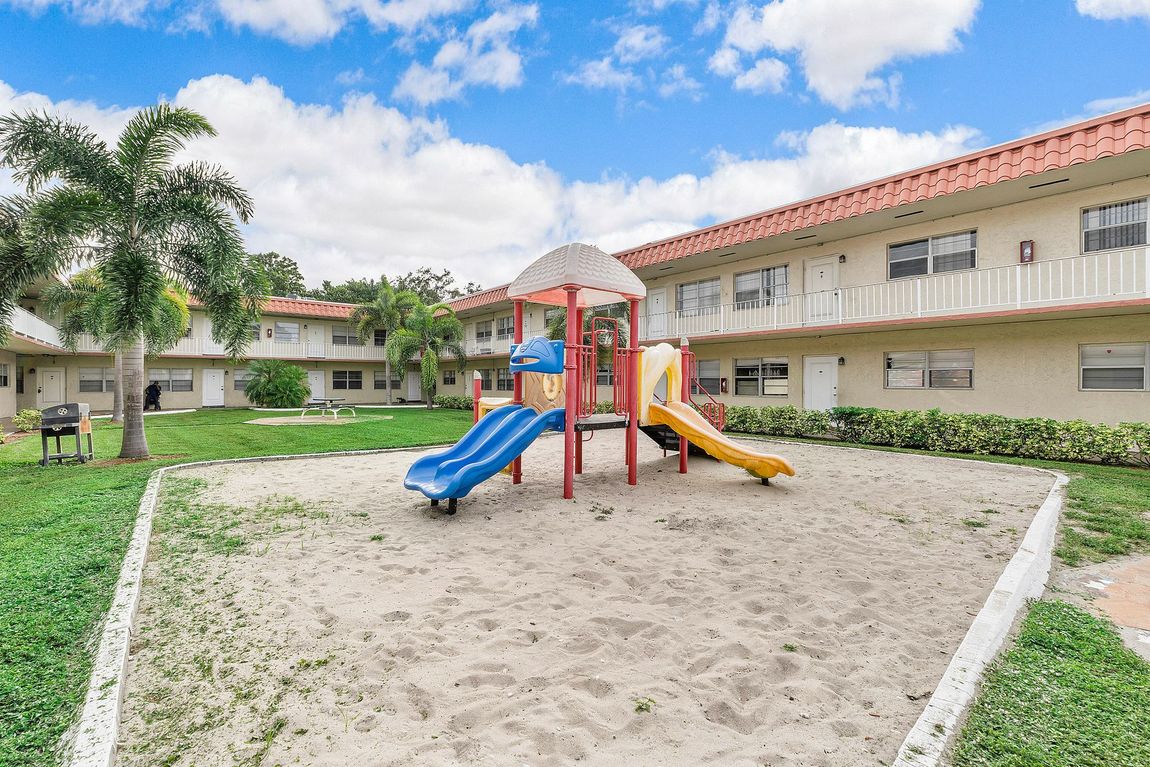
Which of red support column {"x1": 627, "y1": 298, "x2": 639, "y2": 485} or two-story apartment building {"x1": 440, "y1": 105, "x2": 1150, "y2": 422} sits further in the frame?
two-story apartment building {"x1": 440, "y1": 105, "x2": 1150, "y2": 422}

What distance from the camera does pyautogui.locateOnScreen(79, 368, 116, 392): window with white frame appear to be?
1085 inches

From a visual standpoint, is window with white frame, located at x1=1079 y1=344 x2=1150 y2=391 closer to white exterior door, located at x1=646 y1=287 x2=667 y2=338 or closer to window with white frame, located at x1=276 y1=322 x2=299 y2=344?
white exterior door, located at x1=646 y1=287 x2=667 y2=338

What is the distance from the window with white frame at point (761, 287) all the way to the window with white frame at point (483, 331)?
56.4 ft

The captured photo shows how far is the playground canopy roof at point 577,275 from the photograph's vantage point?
778cm

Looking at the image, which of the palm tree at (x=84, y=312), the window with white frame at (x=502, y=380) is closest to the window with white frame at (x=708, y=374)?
the window with white frame at (x=502, y=380)

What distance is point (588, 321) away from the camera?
20.4m

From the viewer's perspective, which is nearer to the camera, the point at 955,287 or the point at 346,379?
the point at 955,287

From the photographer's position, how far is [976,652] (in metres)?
3.05

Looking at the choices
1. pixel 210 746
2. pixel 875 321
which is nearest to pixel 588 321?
pixel 875 321

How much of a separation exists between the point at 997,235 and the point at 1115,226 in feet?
7.13

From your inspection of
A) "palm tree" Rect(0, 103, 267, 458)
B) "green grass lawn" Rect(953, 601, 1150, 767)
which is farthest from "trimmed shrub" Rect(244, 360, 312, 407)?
"green grass lawn" Rect(953, 601, 1150, 767)

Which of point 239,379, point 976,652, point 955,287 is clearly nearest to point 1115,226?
point 955,287

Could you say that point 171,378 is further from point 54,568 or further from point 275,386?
point 54,568

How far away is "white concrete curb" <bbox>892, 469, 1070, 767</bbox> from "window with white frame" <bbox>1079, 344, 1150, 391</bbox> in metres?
10.3
